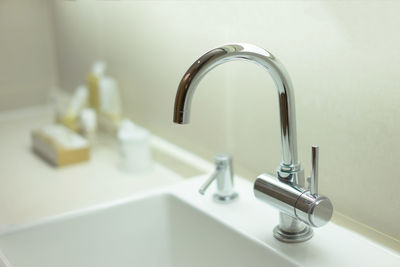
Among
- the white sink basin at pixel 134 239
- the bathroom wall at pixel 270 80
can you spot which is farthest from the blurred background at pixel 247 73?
the white sink basin at pixel 134 239

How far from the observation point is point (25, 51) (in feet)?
4.31

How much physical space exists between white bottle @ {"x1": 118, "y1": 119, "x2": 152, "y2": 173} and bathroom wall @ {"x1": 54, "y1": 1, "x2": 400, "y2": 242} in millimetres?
63

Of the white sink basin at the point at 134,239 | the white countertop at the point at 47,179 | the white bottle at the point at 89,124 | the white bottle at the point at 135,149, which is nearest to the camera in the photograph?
the white sink basin at the point at 134,239

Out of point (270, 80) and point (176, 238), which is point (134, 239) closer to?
point (176, 238)

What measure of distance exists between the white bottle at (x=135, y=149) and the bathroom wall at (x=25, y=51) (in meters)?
0.28

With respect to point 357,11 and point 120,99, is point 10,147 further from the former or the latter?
point 357,11

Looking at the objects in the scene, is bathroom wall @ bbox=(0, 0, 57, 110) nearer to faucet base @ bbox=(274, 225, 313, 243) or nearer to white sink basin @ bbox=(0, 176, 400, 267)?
white sink basin @ bbox=(0, 176, 400, 267)

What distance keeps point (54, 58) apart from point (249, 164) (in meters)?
0.63

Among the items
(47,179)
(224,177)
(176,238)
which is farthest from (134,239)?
(47,179)

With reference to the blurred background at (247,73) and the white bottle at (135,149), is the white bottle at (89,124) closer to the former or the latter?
the blurred background at (247,73)

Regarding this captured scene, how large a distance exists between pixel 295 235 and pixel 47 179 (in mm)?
619

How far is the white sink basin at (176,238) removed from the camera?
0.81 meters

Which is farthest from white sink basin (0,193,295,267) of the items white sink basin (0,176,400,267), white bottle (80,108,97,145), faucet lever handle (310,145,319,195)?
white bottle (80,108,97,145)

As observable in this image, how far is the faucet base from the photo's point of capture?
0.82m
